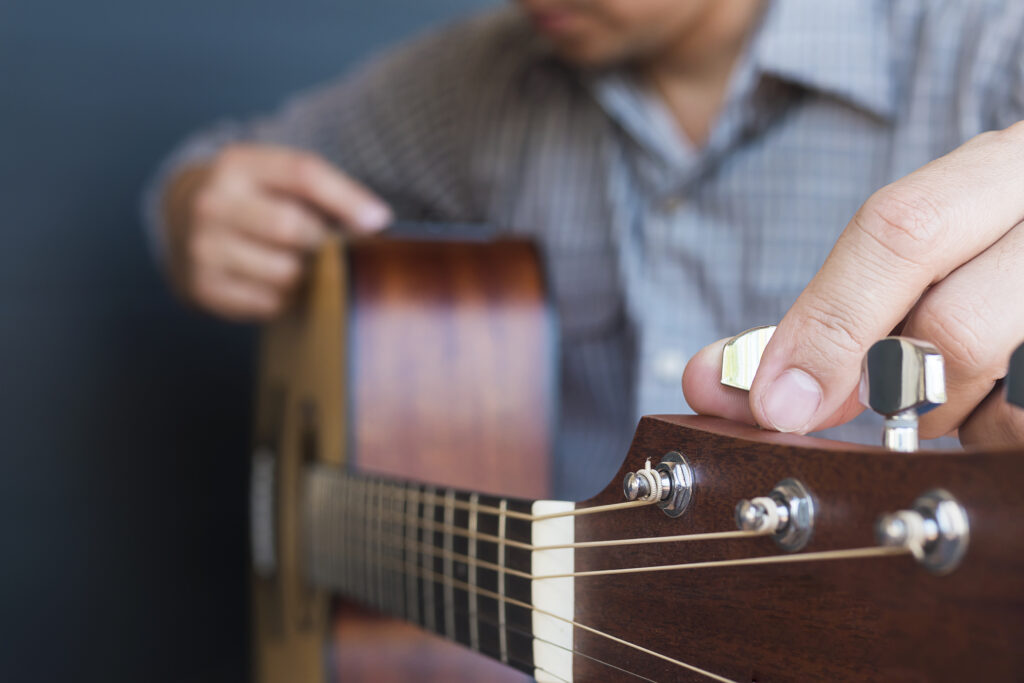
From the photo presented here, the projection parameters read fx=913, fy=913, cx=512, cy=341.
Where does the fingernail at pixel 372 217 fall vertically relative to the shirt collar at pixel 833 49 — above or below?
below

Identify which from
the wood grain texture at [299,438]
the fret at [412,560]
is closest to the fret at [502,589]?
the fret at [412,560]

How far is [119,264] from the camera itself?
121 centimetres

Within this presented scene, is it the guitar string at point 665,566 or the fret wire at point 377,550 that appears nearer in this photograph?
the guitar string at point 665,566

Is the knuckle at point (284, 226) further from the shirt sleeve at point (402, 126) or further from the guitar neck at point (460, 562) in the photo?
the guitar neck at point (460, 562)

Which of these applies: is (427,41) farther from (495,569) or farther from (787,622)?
(787,622)

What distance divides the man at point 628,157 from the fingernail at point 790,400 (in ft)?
0.75

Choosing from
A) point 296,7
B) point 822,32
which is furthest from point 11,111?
point 822,32

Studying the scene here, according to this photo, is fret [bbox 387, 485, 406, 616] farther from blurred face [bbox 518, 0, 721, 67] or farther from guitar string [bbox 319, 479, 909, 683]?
blurred face [bbox 518, 0, 721, 67]

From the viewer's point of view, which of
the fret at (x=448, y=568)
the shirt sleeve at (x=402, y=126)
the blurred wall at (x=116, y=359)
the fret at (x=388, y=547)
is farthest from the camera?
the blurred wall at (x=116, y=359)

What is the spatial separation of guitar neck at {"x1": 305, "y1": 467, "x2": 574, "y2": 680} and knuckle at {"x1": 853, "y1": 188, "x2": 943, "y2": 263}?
0.47 ft

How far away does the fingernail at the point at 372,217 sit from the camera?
2.78 feet

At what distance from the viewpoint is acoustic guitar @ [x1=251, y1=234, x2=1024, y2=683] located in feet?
0.69

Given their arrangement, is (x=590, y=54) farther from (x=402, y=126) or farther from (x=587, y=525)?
(x=587, y=525)

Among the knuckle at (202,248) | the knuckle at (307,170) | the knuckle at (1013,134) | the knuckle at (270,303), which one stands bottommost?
the knuckle at (270,303)
